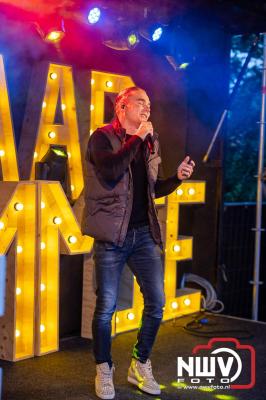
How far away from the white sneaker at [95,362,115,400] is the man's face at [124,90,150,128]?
1281 mm

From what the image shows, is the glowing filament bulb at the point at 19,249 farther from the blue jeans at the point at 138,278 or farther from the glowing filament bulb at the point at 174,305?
the glowing filament bulb at the point at 174,305

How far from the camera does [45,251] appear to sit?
14.6ft

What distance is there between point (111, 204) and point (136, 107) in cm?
52

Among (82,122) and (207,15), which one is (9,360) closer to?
(82,122)

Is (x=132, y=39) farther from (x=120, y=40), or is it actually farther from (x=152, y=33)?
(x=152, y=33)

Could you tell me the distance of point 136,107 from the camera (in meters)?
3.57

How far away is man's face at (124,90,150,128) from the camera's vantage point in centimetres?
357

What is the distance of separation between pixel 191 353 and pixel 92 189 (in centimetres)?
156

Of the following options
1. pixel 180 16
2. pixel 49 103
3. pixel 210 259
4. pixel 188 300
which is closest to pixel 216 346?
pixel 188 300

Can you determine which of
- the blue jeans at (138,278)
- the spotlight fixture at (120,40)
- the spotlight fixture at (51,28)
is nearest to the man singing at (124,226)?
the blue jeans at (138,278)

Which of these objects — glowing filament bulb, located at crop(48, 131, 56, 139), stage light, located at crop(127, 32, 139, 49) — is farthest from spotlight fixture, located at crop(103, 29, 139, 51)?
glowing filament bulb, located at crop(48, 131, 56, 139)

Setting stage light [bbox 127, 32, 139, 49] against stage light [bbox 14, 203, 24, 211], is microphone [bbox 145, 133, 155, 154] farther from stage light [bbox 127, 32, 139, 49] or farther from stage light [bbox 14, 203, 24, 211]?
stage light [bbox 127, 32, 139, 49]

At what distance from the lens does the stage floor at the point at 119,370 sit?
370 cm

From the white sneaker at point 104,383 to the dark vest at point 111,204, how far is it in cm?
67
